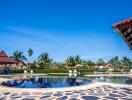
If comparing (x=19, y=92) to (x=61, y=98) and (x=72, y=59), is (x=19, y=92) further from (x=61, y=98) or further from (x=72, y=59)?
(x=72, y=59)

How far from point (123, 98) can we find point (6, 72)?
33.2 metres

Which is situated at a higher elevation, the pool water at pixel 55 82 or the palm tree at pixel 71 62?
the palm tree at pixel 71 62

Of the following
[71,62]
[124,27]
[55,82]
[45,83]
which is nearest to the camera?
[124,27]

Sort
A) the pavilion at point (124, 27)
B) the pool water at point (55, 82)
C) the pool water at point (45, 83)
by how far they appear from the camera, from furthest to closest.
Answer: the pool water at point (55, 82) → the pool water at point (45, 83) → the pavilion at point (124, 27)

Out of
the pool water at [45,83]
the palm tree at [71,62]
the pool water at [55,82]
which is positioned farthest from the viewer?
the palm tree at [71,62]

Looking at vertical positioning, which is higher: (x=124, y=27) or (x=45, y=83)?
(x=124, y=27)

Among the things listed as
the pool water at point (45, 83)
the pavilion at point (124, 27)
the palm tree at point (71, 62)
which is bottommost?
the pool water at point (45, 83)

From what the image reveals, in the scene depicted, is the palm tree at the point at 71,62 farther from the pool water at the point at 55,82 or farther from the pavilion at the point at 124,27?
the pavilion at the point at 124,27

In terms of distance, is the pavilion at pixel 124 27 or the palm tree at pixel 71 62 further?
the palm tree at pixel 71 62

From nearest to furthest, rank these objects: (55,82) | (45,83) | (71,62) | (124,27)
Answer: (124,27)
(45,83)
(55,82)
(71,62)

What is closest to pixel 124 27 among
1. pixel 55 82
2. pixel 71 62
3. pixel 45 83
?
pixel 45 83

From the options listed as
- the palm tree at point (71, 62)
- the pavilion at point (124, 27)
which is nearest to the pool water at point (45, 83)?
the pavilion at point (124, 27)

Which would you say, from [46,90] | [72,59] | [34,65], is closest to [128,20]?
[46,90]

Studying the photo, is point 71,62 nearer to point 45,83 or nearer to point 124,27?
point 45,83
